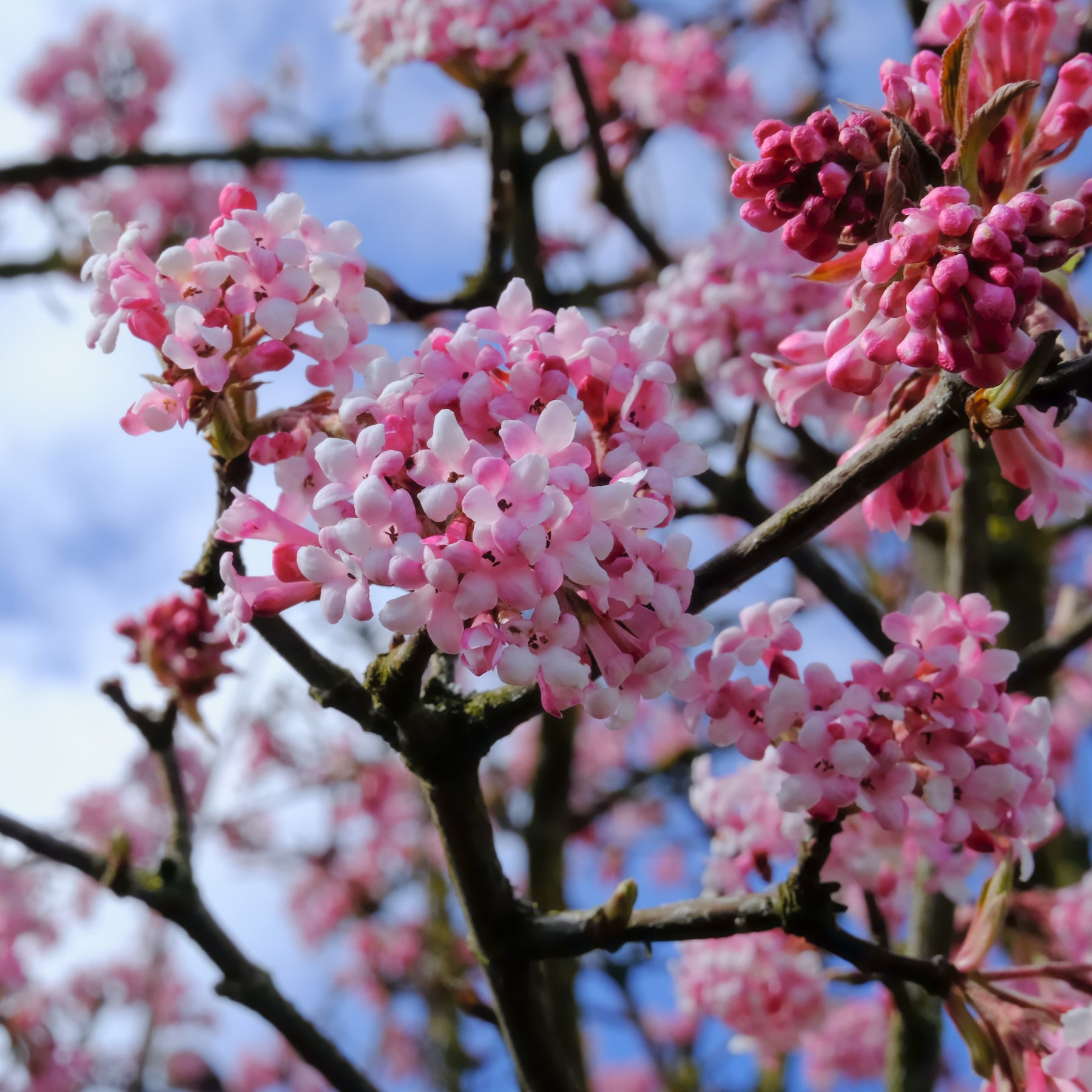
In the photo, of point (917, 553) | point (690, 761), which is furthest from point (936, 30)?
point (690, 761)

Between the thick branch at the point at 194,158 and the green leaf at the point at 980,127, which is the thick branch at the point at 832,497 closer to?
the green leaf at the point at 980,127

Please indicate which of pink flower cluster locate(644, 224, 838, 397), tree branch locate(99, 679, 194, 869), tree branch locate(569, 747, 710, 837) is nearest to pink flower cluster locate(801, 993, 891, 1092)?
tree branch locate(569, 747, 710, 837)

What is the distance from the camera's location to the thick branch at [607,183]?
3.28 m

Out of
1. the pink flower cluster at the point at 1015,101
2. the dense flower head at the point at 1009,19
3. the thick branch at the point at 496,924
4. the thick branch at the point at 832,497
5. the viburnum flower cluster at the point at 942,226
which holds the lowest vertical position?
the thick branch at the point at 496,924

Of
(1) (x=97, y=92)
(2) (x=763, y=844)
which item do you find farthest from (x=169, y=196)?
(2) (x=763, y=844)

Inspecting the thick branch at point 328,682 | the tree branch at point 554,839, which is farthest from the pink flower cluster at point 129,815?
the thick branch at point 328,682

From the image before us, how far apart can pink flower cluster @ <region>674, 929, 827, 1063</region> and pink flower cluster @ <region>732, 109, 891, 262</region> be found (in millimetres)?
2020

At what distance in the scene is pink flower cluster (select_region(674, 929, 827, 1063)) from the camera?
276 cm

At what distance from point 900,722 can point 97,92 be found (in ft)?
30.3

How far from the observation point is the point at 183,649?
78.9 inches

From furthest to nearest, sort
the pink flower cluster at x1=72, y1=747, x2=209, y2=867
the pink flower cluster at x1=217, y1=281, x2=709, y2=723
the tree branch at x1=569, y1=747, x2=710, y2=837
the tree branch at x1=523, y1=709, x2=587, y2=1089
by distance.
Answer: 1. the pink flower cluster at x1=72, y1=747, x2=209, y2=867
2. the tree branch at x1=569, y1=747, x2=710, y2=837
3. the tree branch at x1=523, y1=709, x2=587, y2=1089
4. the pink flower cluster at x1=217, y1=281, x2=709, y2=723

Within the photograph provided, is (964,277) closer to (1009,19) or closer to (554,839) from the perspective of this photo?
(1009,19)

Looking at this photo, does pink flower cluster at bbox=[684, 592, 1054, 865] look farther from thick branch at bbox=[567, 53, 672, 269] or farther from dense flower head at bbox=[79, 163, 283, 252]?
dense flower head at bbox=[79, 163, 283, 252]

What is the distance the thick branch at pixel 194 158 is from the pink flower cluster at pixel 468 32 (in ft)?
8.04
